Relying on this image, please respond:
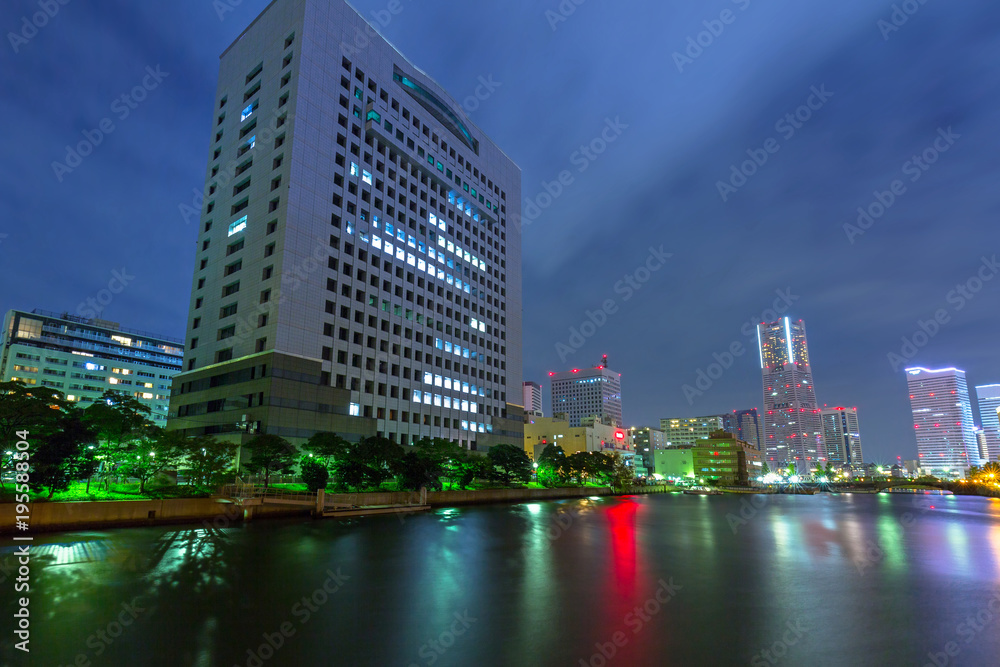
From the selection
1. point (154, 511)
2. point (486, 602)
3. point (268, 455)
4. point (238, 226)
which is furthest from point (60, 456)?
point (238, 226)

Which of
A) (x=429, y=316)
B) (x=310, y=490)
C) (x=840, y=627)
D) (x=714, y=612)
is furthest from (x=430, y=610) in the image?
(x=429, y=316)

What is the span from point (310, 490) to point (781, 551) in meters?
46.8

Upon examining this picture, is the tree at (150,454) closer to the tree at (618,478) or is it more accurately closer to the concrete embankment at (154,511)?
the concrete embankment at (154,511)

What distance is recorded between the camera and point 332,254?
7981 cm

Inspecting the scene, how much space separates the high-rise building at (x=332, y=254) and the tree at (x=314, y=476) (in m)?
10.6

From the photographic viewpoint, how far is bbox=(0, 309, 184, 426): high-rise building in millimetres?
136625

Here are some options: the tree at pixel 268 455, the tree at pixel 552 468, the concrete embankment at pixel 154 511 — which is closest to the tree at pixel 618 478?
the tree at pixel 552 468

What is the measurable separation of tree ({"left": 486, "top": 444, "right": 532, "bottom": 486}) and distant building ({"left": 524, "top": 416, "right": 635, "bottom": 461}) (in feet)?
210

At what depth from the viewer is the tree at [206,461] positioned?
50.4 m

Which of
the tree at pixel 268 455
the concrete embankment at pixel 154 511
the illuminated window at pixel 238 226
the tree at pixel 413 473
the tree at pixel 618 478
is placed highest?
the illuminated window at pixel 238 226

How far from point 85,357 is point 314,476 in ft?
426

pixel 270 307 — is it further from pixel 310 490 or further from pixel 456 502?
pixel 456 502

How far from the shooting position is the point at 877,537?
2077 inches

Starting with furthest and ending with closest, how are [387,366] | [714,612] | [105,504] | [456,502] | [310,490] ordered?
[387,366] → [456,502] → [310,490] → [105,504] → [714,612]
